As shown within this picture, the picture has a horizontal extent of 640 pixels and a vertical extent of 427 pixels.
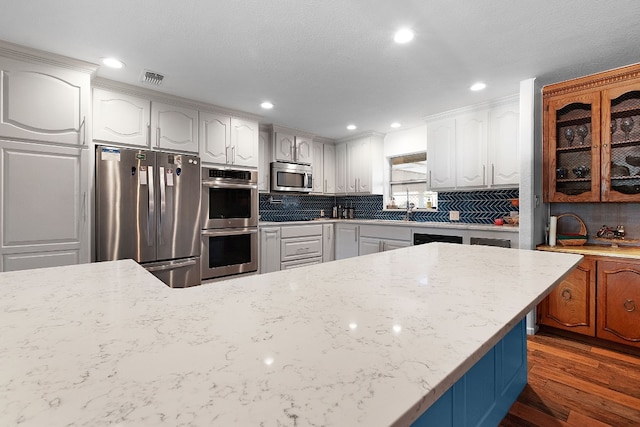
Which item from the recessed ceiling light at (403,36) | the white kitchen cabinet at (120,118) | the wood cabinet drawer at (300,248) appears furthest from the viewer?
the wood cabinet drawer at (300,248)

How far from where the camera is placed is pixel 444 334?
1.97 feet

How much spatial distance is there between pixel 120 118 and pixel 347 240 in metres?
3.16

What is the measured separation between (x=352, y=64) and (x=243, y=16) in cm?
93

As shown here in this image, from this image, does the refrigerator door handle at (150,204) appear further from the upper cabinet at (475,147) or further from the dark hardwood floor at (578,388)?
the upper cabinet at (475,147)

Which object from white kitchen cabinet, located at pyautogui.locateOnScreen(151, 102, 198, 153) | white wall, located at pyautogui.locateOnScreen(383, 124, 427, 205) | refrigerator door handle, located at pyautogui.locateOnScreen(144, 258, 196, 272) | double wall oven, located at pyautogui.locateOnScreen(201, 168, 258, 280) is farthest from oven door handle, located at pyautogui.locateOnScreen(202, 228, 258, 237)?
white wall, located at pyautogui.locateOnScreen(383, 124, 427, 205)

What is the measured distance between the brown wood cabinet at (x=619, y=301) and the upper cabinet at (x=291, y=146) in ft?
11.7

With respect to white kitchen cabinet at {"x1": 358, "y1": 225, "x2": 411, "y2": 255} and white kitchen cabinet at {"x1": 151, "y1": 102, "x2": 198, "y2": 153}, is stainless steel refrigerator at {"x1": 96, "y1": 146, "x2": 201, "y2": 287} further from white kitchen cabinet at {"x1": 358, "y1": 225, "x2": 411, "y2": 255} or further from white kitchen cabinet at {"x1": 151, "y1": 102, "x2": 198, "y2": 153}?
white kitchen cabinet at {"x1": 358, "y1": 225, "x2": 411, "y2": 255}

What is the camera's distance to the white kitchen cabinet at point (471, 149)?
132 inches

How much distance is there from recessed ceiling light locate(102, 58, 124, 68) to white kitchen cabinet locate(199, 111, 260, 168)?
3.11 ft

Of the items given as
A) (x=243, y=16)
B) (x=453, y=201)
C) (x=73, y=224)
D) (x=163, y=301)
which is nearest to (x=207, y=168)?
(x=73, y=224)

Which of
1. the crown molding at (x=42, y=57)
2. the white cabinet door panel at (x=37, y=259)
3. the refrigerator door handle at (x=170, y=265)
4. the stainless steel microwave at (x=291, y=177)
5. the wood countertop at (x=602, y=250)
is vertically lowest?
the refrigerator door handle at (x=170, y=265)

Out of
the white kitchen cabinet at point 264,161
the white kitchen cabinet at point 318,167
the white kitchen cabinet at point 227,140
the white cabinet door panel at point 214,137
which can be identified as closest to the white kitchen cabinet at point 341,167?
the white kitchen cabinet at point 318,167

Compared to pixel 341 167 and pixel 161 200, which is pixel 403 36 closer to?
pixel 161 200

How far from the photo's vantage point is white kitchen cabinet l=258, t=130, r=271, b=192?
4227 millimetres
